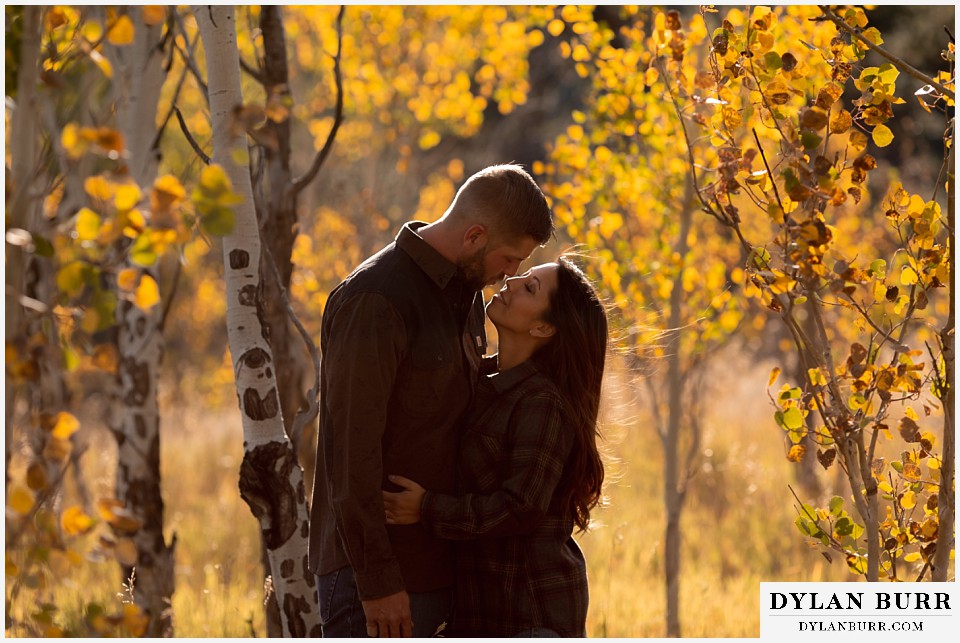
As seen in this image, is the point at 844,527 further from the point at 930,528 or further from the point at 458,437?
the point at 458,437

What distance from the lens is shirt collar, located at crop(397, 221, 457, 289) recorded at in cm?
263

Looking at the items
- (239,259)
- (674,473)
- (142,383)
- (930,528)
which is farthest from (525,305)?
(674,473)

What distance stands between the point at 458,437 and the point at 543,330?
0.41 m

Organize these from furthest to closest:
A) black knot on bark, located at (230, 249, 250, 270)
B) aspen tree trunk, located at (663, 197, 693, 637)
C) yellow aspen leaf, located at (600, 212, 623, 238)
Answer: yellow aspen leaf, located at (600, 212, 623, 238) < aspen tree trunk, located at (663, 197, 693, 637) < black knot on bark, located at (230, 249, 250, 270)

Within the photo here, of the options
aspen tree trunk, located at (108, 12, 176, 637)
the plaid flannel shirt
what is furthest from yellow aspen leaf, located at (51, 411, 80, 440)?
aspen tree trunk, located at (108, 12, 176, 637)

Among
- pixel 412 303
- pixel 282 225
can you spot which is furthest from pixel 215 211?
pixel 282 225

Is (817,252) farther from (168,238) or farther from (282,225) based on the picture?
(282,225)

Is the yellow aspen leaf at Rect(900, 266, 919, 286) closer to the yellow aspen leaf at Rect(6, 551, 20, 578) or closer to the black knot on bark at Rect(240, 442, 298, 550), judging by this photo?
the black knot on bark at Rect(240, 442, 298, 550)

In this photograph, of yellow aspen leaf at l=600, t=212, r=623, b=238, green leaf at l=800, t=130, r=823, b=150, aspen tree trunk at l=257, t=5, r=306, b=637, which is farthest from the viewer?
yellow aspen leaf at l=600, t=212, r=623, b=238

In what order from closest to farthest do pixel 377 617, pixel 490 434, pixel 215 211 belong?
1. pixel 215 211
2. pixel 377 617
3. pixel 490 434

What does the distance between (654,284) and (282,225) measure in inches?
90.2

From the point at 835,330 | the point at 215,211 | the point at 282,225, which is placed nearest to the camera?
the point at 215,211

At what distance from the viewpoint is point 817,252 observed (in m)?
2.56

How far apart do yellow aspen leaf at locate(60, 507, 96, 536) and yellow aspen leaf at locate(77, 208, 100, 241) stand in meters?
0.45
